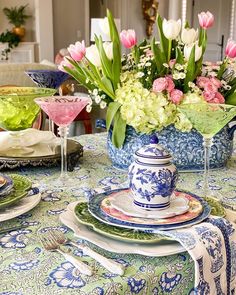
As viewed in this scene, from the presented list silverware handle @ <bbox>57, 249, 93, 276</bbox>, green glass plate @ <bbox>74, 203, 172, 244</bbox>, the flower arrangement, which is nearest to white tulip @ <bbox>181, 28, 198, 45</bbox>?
the flower arrangement

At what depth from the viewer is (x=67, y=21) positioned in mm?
6762

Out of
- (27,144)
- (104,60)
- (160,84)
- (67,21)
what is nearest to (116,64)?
(104,60)

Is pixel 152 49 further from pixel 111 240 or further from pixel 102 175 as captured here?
pixel 111 240

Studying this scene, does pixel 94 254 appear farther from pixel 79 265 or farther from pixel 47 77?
pixel 47 77

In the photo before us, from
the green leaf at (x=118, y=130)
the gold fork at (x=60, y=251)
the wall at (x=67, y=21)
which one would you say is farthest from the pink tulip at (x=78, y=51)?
the wall at (x=67, y=21)

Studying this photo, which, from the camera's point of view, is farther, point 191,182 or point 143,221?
point 191,182

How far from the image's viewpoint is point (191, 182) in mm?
1259

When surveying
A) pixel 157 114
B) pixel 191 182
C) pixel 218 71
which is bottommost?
pixel 191 182

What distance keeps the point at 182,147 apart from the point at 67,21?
583 centimetres

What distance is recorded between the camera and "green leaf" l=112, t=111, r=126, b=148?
130 cm

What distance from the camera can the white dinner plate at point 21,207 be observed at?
36.5 inches

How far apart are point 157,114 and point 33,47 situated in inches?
222

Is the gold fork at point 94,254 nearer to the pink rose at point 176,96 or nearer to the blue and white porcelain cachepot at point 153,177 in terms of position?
the blue and white porcelain cachepot at point 153,177

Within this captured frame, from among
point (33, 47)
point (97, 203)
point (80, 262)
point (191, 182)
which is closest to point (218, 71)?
point (191, 182)
